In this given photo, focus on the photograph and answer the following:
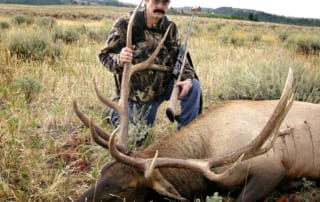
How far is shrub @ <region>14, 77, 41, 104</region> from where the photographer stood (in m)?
5.32

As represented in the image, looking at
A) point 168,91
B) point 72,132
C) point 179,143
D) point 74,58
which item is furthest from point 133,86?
point 74,58

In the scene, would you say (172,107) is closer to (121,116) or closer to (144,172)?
(121,116)

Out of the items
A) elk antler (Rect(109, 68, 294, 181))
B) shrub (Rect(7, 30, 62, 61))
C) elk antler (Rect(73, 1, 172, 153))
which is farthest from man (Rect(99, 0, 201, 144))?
shrub (Rect(7, 30, 62, 61))

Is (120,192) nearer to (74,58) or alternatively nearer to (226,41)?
(74,58)

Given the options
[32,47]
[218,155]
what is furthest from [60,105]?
[32,47]

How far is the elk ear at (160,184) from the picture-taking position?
258 cm

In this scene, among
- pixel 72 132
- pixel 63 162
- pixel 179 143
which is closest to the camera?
pixel 179 143

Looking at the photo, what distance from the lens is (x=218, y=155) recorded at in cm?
313

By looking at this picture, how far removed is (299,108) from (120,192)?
2.06 meters

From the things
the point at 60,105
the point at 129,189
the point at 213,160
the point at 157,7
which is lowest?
the point at 60,105

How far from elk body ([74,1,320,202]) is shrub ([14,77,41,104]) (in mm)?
2071

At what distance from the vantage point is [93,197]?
2.53 m

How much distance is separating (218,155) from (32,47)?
6.40 meters

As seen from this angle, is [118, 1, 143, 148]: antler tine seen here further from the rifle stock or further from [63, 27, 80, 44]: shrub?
[63, 27, 80, 44]: shrub
